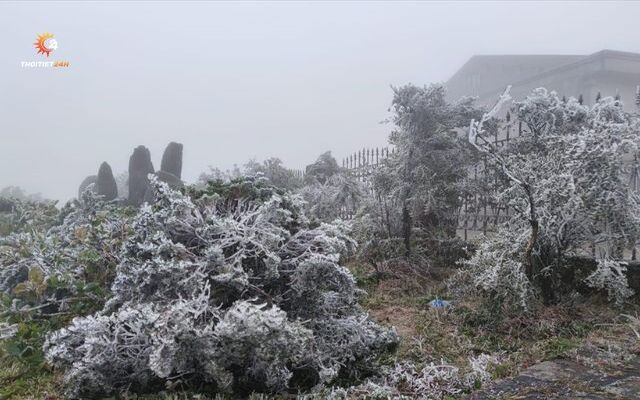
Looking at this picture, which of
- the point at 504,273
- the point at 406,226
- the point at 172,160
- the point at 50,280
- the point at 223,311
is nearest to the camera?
the point at 223,311

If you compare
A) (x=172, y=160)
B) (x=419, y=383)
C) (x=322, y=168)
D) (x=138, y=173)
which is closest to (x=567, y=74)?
(x=322, y=168)

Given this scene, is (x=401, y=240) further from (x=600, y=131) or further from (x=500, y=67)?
(x=500, y=67)

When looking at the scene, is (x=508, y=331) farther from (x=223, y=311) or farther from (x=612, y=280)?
(x=223, y=311)

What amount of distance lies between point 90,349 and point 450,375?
2104 mm

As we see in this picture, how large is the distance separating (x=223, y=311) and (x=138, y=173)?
13786 mm

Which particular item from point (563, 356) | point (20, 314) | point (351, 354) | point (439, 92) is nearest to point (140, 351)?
point (351, 354)

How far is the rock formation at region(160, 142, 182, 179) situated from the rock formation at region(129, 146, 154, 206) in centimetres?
95

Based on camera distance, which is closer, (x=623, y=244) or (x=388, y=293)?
(x=623, y=244)

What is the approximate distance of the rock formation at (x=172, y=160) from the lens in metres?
16.9

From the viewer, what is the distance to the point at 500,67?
27.5 meters

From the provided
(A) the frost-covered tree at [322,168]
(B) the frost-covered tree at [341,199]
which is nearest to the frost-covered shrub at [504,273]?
(B) the frost-covered tree at [341,199]

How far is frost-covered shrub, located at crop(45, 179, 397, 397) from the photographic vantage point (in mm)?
2479

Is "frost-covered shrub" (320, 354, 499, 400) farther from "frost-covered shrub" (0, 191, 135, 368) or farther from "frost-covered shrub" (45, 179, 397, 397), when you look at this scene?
"frost-covered shrub" (0, 191, 135, 368)

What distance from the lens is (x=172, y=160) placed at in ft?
55.5
